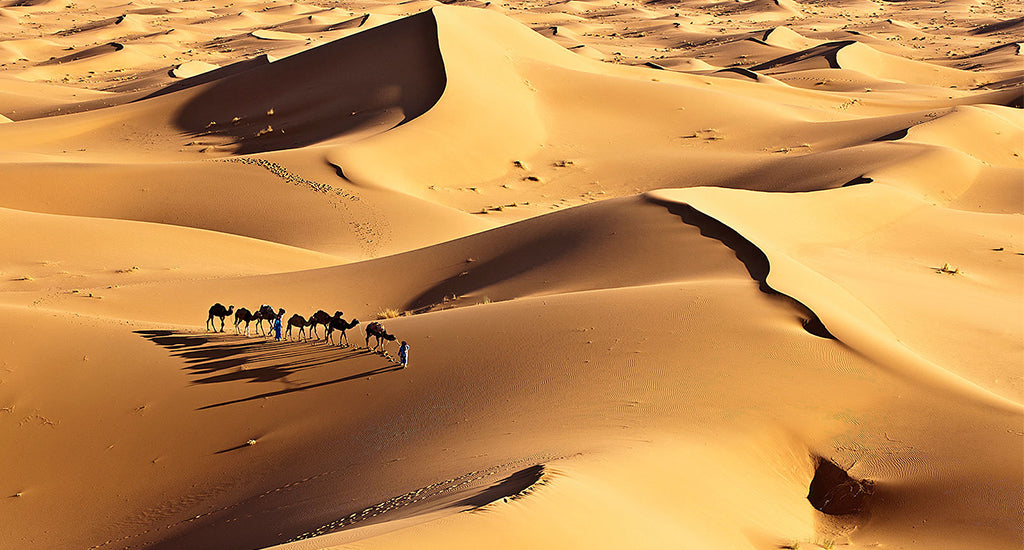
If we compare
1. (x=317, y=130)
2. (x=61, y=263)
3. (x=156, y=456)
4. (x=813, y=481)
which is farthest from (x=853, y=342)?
(x=317, y=130)

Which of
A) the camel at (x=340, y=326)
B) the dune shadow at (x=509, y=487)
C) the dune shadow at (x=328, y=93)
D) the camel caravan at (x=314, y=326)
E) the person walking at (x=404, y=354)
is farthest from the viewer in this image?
the dune shadow at (x=328, y=93)

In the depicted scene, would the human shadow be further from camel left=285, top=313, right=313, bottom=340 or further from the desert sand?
camel left=285, top=313, right=313, bottom=340

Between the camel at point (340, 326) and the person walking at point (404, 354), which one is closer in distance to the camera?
the person walking at point (404, 354)

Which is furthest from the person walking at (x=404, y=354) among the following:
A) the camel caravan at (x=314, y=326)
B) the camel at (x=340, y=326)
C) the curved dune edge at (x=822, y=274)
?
the curved dune edge at (x=822, y=274)

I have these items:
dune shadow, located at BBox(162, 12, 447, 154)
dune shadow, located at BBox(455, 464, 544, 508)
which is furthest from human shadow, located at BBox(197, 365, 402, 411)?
dune shadow, located at BBox(162, 12, 447, 154)

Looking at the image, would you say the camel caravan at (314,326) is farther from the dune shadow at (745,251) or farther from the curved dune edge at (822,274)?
the curved dune edge at (822,274)

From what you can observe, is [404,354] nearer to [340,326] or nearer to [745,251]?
[340,326]

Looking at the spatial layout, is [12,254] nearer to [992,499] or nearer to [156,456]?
[156,456]
